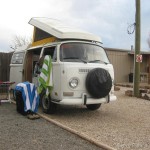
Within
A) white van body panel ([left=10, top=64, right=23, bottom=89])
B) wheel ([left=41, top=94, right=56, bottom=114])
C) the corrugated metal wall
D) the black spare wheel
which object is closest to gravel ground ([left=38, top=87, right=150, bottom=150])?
wheel ([left=41, top=94, right=56, bottom=114])

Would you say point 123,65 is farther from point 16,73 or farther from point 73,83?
point 73,83

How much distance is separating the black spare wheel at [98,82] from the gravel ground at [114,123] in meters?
0.77

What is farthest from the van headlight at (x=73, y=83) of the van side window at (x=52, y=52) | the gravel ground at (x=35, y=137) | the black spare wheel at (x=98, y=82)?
the gravel ground at (x=35, y=137)

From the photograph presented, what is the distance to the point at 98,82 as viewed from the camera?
8.16m

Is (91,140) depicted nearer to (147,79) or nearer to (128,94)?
(128,94)

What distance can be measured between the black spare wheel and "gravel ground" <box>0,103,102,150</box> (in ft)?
4.93

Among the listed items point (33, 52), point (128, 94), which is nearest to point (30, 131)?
point (33, 52)

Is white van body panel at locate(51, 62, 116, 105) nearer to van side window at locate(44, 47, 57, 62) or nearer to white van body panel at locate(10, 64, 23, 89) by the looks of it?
van side window at locate(44, 47, 57, 62)

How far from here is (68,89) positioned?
813 cm

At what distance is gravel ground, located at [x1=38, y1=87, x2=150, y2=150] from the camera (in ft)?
20.2

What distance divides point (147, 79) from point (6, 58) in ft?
46.1

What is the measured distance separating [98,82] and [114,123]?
1.16m

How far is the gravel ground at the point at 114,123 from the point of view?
243 inches

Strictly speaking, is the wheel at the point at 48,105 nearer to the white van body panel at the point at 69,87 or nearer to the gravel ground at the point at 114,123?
the gravel ground at the point at 114,123
